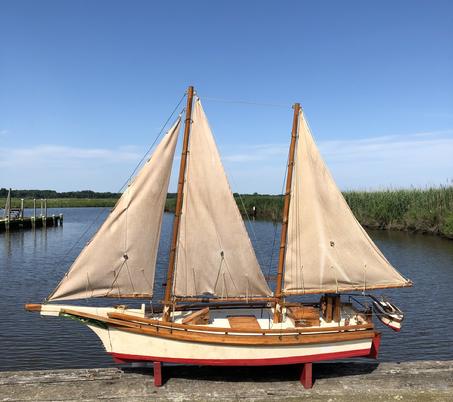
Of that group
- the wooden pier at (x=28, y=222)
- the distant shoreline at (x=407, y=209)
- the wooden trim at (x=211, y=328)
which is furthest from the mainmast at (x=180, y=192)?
the wooden pier at (x=28, y=222)

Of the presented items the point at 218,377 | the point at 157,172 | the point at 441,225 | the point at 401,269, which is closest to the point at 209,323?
the point at 218,377

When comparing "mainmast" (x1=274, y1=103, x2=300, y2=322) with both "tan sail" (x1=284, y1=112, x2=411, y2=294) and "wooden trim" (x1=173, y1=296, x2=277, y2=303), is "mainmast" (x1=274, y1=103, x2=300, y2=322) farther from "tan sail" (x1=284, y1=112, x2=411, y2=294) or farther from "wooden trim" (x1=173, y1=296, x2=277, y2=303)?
"wooden trim" (x1=173, y1=296, x2=277, y2=303)

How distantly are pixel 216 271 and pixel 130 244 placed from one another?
2.44 m

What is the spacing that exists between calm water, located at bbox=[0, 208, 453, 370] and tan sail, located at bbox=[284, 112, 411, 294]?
4401 mm

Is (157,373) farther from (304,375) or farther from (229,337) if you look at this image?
(304,375)

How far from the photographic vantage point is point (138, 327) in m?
10.8

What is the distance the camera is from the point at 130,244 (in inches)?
460

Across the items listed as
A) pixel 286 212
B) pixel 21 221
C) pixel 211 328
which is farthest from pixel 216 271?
pixel 21 221

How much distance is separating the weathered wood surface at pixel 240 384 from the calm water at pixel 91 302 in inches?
153

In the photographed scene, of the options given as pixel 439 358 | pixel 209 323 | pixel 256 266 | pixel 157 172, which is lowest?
pixel 439 358

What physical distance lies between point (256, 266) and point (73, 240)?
42405 mm

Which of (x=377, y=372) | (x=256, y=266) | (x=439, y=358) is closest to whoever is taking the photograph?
(x=377, y=372)

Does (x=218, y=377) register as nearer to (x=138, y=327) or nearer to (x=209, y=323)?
(x=209, y=323)

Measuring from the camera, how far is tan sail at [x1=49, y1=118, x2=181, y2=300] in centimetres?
1130
